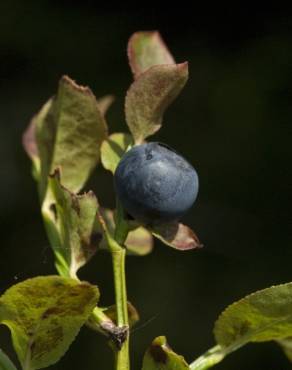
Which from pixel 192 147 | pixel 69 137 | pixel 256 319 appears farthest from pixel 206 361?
pixel 192 147

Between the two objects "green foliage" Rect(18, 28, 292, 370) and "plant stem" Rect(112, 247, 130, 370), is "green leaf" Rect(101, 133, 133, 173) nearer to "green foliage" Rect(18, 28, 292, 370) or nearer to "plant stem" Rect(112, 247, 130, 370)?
"green foliage" Rect(18, 28, 292, 370)

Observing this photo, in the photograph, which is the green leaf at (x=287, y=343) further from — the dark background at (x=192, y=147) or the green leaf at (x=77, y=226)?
the dark background at (x=192, y=147)

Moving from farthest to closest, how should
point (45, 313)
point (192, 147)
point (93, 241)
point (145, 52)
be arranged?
point (192, 147), point (145, 52), point (93, 241), point (45, 313)

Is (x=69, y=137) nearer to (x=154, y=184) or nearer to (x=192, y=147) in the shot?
(x=154, y=184)

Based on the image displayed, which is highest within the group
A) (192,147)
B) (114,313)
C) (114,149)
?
(114,149)

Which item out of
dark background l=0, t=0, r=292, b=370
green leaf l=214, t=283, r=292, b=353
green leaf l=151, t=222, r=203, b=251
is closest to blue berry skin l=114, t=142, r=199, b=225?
green leaf l=151, t=222, r=203, b=251

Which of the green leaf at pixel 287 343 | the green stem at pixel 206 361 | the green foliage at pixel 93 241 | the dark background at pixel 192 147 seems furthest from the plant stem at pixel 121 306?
the dark background at pixel 192 147
